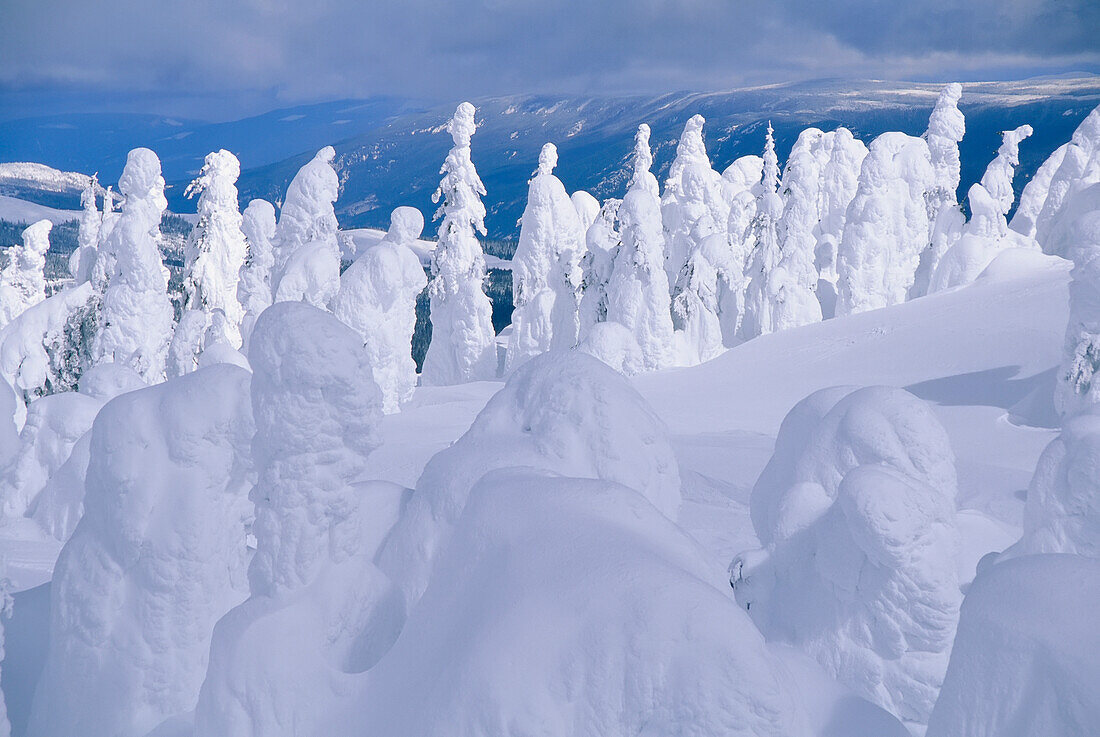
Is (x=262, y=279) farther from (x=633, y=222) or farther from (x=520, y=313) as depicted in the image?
(x=633, y=222)

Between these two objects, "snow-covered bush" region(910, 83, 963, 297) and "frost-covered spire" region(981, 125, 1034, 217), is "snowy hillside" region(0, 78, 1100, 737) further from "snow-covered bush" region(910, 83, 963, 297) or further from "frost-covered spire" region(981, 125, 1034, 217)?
"frost-covered spire" region(981, 125, 1034, 217)

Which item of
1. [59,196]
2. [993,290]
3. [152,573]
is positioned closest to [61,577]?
[152,573]

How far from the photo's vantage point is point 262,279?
22.7 meters

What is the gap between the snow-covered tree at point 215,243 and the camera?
2158 centimetres

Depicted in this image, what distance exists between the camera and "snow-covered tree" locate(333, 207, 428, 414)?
56.0 feet

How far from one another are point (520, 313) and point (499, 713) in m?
25.5

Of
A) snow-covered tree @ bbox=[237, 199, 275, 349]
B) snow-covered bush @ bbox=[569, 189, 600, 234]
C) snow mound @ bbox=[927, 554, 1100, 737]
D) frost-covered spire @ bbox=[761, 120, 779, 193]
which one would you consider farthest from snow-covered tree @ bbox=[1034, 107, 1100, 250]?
snow mound @ bbox=[927, 554, 1100, 737]

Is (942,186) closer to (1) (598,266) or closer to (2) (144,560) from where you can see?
(1) (598,266)

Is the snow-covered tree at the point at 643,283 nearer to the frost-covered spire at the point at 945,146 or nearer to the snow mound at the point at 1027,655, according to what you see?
the frost-covered spire at the point at 945,146

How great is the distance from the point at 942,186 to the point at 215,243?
27875 mm

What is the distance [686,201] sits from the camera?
109ft

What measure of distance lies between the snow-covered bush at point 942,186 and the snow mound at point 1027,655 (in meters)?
31.0

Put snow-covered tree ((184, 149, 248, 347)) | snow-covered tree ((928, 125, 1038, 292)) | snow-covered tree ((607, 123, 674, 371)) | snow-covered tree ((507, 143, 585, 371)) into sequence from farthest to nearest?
snow-covered tree ((507, 143, 585, 371))
snow-covered tree ((928, 125, 1038, 292))
snow-covered tree ((607, 123, 674, 371))
snow-covered tree ((184, 149, 248, 347))

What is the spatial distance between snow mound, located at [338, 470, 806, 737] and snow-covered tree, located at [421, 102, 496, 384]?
2207 centimetres
